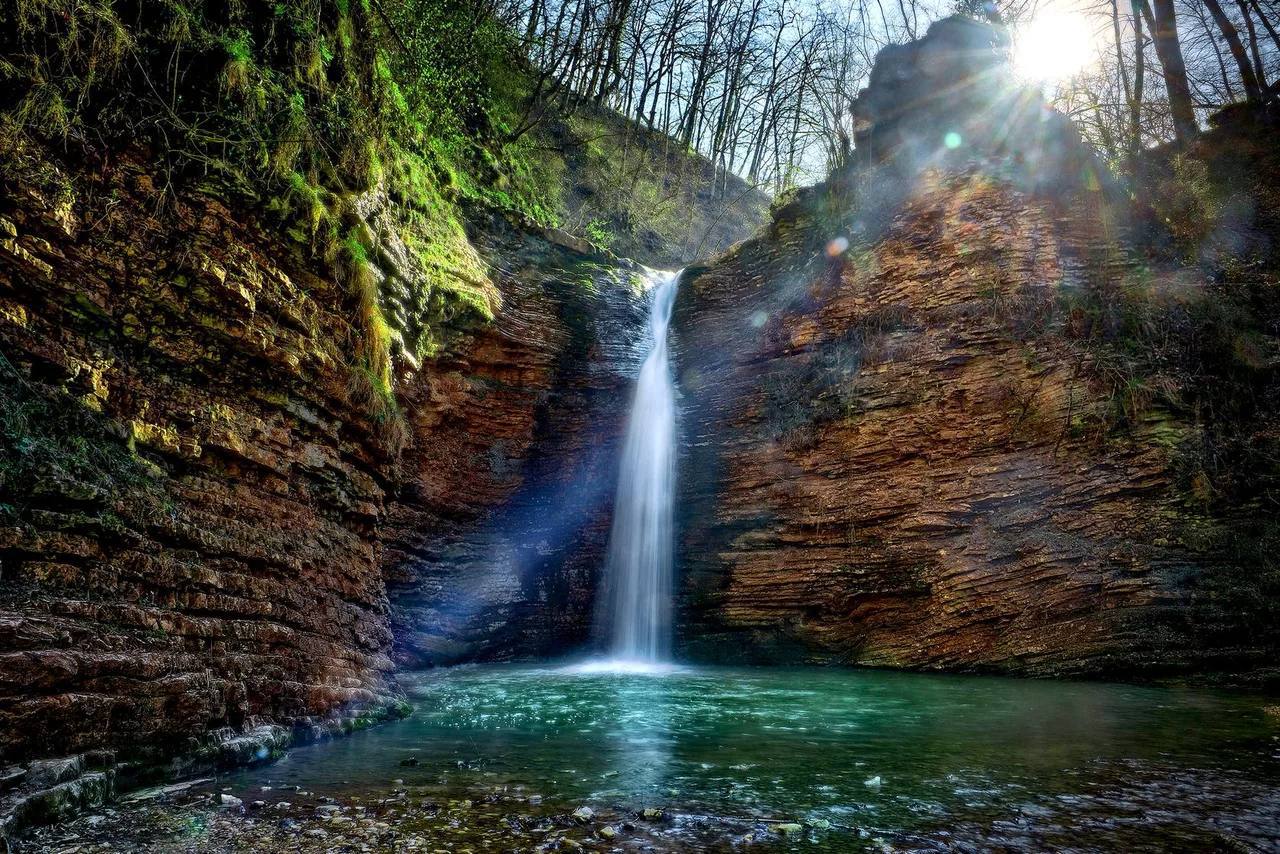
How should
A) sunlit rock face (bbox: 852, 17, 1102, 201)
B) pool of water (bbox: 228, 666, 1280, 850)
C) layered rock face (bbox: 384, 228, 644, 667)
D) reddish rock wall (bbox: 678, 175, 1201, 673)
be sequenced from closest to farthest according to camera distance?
pool of water (bbox: 228, 666, 1280, 850) < reddish rock wall (bbox: 678, 175, 1201, 673) < layered rock face (bbox: 384, 228, 644, 667) < sunlit rock face (bbox: 852, 17, 1102, 201)

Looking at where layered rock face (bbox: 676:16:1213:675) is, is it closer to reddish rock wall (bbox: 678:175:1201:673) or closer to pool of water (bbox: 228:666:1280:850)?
reddish rock wall (bbox: 678:175:1201:673)

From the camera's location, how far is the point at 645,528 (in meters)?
12.9

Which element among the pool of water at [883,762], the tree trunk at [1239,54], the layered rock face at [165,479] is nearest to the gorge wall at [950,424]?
the pool of water at [883,762]

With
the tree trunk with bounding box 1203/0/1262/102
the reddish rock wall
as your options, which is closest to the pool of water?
the reddish rock wall

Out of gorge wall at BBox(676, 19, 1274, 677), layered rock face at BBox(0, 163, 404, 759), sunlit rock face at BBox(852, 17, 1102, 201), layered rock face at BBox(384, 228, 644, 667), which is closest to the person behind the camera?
layered rock face at BBox(0, 163, 404, 759)

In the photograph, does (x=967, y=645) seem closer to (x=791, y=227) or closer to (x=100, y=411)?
(x=791, y=227)

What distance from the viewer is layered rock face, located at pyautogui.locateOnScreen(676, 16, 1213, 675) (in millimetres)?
8961

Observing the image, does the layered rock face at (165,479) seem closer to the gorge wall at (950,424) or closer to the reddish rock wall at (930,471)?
the reddish rock wall at (930,471)

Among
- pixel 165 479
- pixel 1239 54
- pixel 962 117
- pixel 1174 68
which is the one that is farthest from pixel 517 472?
pixel 1239 54

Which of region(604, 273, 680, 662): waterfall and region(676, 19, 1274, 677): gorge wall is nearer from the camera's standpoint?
region(676, 19, 1274, 677): gorge wall

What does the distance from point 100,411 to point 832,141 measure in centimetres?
1679

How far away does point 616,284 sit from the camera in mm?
14594

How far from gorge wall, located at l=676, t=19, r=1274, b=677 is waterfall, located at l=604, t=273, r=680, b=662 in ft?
1.31

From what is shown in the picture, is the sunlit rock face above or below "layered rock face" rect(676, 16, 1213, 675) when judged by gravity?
above
